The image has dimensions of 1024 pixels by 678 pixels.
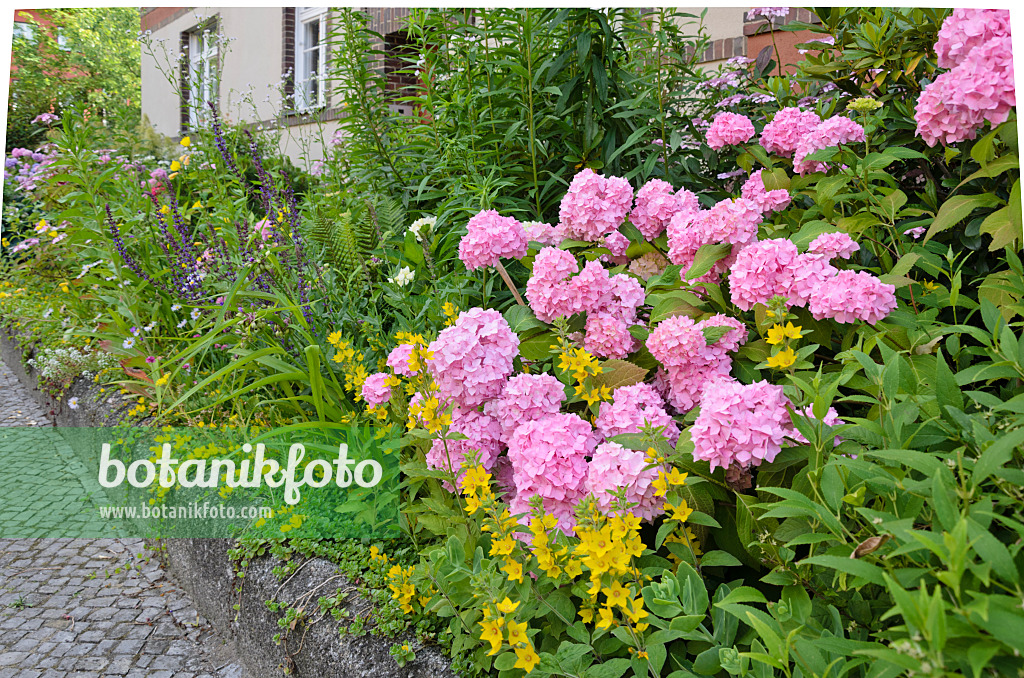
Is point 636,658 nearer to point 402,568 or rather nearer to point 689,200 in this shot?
point 402,568

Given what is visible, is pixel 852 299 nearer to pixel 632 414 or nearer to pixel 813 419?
pixel 813 419

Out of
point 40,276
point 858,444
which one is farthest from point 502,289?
point 40,276

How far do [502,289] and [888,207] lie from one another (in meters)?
1.23

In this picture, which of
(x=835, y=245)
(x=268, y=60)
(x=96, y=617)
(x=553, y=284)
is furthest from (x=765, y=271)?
(x=268, y=60)

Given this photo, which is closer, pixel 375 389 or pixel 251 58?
pixel 375 389

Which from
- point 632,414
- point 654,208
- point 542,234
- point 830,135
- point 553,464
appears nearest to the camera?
point 553,464

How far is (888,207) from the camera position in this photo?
Answer: 63.7 inches

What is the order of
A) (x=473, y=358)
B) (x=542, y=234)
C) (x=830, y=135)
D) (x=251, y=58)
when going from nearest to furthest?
(x=473, y=358), (x=830, y=135), (x=542, y=234), (x=251, y=58)

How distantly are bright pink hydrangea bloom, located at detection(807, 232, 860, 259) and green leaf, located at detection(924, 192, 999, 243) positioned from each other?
198 mm

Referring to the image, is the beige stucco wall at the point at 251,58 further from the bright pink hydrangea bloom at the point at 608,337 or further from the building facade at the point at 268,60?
the bright pink hydrangea bloom at the point at 608,337

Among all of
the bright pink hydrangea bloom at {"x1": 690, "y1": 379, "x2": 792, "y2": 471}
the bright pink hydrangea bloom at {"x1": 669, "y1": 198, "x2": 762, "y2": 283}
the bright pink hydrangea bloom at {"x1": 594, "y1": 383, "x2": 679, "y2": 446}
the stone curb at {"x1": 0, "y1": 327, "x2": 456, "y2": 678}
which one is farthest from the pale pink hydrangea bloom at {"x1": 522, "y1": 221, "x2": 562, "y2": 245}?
the stone curb at {"x1": 0, "y1": 327, "x2": 456, "y2": 678}

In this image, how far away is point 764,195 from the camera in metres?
1.93

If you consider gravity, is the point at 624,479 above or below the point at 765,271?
below

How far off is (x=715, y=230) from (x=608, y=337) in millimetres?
375
